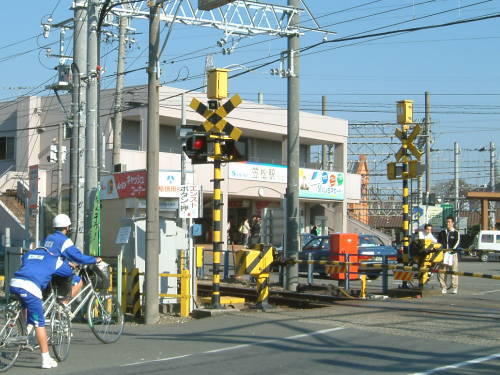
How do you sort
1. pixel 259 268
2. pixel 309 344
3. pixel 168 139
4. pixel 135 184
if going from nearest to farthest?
pixel 309 344 → pixel 259 268 → pixel 135 184 → pixel 168 139

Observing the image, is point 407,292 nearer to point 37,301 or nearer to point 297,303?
point 297,303

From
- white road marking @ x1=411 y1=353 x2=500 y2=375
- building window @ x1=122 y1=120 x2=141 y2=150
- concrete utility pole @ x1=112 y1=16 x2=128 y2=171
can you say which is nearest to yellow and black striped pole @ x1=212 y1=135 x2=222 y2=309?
white road marking @ x1=411 y1=353 x2=500 y2=375

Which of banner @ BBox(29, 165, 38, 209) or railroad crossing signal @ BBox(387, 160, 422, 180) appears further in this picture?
banner @ BBox(29, 165, 38, 209)

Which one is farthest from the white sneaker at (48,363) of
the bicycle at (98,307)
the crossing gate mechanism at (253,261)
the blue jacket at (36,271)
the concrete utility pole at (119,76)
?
the concrete utility pole at (119,76)

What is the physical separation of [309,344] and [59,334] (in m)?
3.46

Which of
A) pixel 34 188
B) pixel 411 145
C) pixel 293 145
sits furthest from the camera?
pixel 34 188

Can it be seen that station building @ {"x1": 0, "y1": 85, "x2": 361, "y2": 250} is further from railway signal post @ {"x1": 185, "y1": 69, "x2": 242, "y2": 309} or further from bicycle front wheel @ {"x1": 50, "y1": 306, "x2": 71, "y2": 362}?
bicycle front wheel @ {"x1": 50, "y1": 306, "x2": 71, "y2": 362}

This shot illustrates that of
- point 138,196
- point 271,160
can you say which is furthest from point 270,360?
point 271,160

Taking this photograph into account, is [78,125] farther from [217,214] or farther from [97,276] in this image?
[97,276]

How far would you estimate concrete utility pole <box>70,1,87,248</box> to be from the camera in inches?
738

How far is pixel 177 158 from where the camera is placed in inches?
1484

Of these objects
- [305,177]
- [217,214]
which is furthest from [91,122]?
[305,177]

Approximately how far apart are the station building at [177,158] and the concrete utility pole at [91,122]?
1434cm

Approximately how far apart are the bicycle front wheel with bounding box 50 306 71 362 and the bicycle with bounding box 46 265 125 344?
479mm
